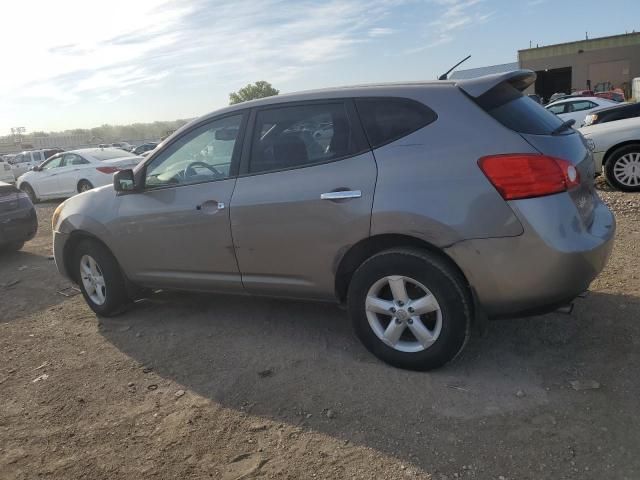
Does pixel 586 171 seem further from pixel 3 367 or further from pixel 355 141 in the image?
pixel 3 367

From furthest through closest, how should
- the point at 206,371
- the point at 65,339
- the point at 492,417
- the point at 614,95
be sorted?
the point at 614,95 < the point at 65,339 < the point at 206,371 < the point at 492,417

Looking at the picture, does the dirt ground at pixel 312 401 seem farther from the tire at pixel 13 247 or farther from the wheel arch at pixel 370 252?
the tire at pixel 13 247

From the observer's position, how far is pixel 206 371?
3.75 metres

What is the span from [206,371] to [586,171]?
111 inches

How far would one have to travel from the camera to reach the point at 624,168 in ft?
26.8

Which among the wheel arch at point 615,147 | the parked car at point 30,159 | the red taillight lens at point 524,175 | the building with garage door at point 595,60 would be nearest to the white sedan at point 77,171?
the wheel arch at point 615,147

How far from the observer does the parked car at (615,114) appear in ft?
30.3

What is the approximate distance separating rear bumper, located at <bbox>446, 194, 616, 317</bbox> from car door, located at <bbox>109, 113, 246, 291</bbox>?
5.81 ft

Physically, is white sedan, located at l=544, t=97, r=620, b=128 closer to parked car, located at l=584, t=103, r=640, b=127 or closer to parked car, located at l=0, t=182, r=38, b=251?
parked car, located at l=584, t=103, r=640, b=127

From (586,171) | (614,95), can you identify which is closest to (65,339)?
(586,171)

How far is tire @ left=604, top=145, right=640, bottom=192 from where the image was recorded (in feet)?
26.6

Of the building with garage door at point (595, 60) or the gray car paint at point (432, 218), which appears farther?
the building with garage door at point (595, 60)

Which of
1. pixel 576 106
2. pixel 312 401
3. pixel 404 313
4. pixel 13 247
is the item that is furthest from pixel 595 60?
pixel 312 401

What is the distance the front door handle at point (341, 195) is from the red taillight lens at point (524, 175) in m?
0.76
